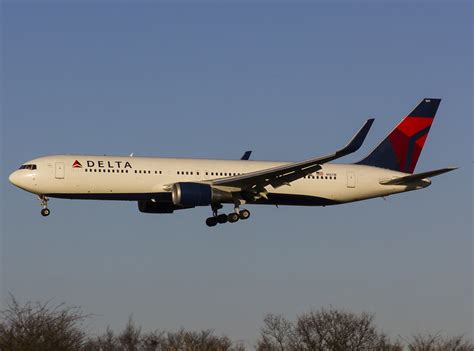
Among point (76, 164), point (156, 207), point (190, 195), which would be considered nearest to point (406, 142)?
point (156, 207)

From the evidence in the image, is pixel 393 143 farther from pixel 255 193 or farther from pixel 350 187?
pixel 255 193

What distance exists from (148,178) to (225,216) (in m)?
6.76

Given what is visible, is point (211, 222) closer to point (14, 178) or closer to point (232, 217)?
point (232, 217)

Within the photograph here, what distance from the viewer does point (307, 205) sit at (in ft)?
237

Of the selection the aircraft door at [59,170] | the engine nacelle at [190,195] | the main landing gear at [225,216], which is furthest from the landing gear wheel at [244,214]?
the aircraft door at [59,170]

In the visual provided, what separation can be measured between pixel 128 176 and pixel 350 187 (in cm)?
1535

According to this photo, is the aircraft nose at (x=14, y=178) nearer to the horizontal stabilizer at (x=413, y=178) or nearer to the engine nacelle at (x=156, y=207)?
the engine nacelle at (x=156, y=207)

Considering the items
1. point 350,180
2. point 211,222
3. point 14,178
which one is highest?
point 14,178

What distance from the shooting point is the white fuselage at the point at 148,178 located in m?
65.1

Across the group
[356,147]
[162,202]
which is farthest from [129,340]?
[356,147]

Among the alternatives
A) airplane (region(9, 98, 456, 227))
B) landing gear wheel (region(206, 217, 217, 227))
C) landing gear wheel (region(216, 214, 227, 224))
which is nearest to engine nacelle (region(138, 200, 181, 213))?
airplane (region(9, 98, 456, 227))

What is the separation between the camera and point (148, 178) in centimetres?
6681

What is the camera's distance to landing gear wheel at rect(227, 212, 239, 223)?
70000mm

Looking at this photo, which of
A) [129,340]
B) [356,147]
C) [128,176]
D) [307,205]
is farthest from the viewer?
[129,340]
